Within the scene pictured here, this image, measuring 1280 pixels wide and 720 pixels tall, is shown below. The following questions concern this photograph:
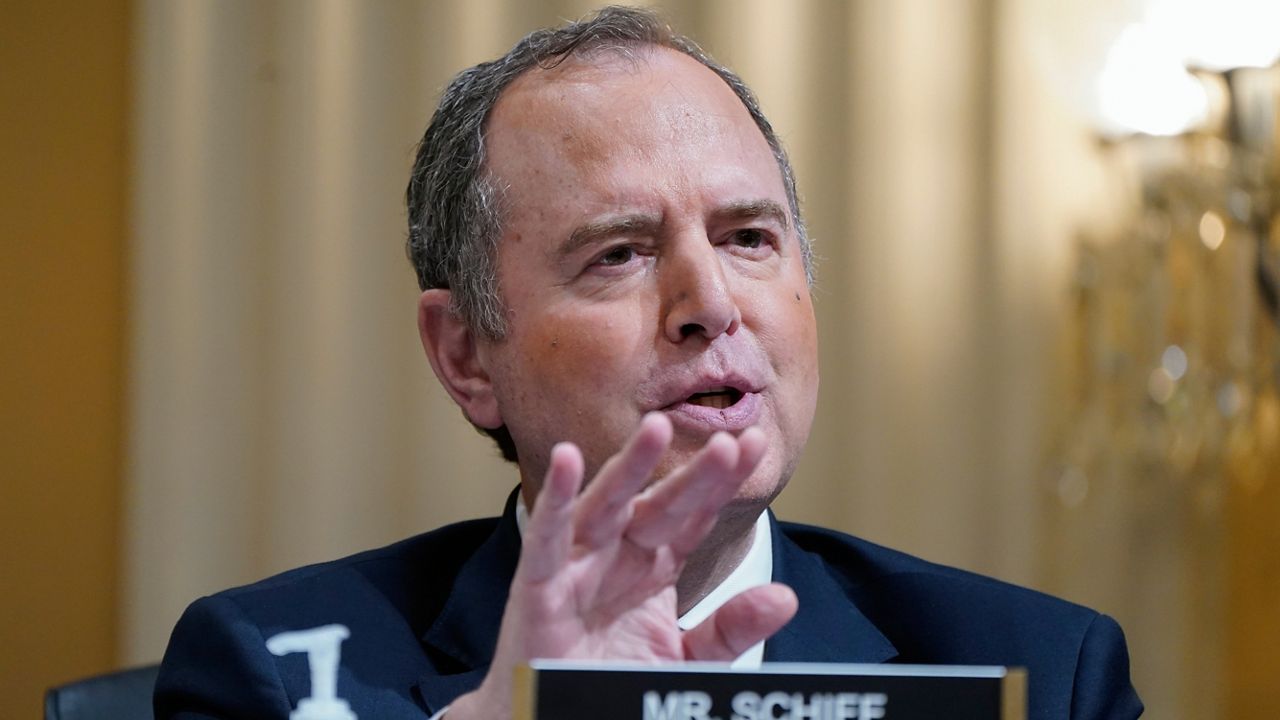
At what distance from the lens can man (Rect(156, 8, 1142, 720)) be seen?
1358mm

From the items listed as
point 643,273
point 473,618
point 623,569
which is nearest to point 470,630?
point 473,618

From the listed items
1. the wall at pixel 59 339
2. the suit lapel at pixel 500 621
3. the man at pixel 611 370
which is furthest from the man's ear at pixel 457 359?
the wall at pixel 59 339

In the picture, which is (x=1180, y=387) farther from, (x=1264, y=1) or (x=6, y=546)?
(x=6, y=546)

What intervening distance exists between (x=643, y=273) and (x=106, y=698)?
84 cm

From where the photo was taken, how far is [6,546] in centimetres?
268

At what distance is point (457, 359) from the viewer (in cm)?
159

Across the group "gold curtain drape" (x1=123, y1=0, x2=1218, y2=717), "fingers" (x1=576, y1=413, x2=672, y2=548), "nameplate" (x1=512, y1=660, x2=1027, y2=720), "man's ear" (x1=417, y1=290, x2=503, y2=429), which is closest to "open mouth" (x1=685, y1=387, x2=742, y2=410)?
"man's ear" (x1=417, y1=290, x2=503, y2=429)

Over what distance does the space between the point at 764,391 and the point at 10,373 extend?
1.93 meters

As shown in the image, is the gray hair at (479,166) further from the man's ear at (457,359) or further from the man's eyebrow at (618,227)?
the man's eyebrow at (618,227)

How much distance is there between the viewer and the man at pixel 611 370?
136cm

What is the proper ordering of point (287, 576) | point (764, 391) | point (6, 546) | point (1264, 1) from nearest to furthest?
1. point (764, 391)
2. point (287, 576)
3. point (6, 546)
4. point (1264, 1)

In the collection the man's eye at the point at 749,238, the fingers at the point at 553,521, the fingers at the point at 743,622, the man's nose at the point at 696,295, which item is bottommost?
the fingers at the point at 743,622

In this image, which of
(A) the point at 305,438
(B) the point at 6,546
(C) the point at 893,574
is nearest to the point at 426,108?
(A) the point at 305,438

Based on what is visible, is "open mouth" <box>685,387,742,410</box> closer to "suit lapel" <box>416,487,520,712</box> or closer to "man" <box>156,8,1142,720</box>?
"man" <box>156,8,1142,720</box>
